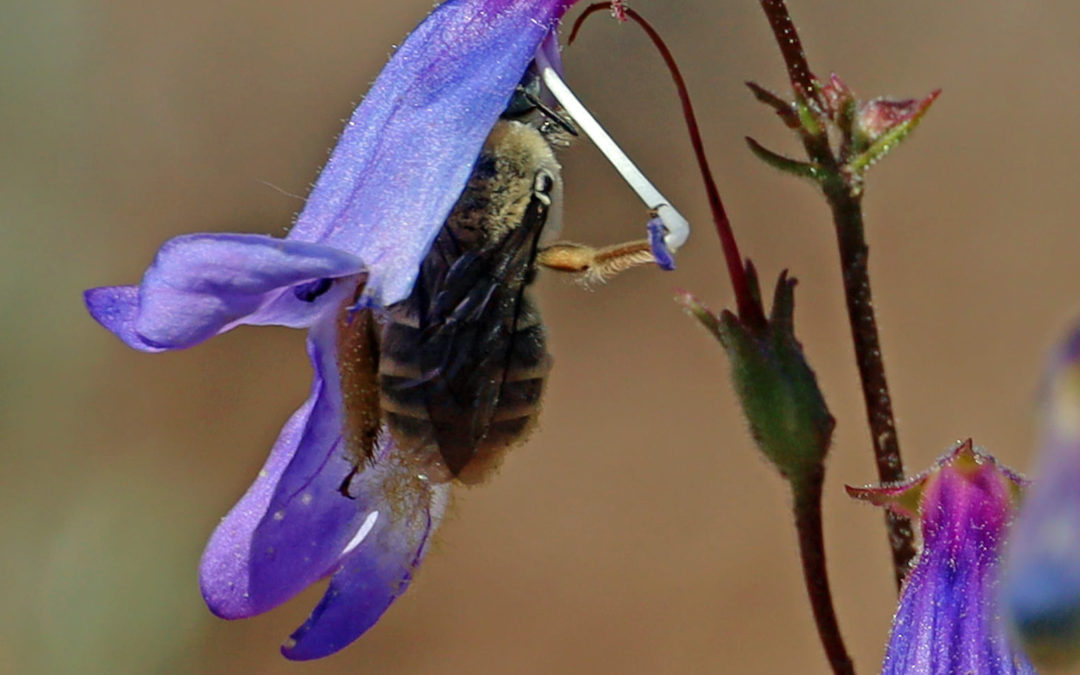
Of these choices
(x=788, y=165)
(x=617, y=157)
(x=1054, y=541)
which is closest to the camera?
(x=1054, y=541)

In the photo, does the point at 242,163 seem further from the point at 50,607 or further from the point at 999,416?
the point at 999,416

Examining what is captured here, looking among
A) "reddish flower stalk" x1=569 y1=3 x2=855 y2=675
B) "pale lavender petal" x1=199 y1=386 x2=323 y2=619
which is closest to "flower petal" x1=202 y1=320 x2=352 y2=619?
"pale lavender petal" x1=199 y1=386 x2=323 y2=619

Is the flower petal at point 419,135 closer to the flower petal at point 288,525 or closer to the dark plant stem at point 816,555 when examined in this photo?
the flower petal at point 288,525

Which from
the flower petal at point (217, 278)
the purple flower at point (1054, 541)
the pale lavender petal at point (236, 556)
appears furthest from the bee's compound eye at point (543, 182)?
the purple flower at point (1054, 541)

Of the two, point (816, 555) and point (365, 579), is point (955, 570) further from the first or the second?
point (365, 579)

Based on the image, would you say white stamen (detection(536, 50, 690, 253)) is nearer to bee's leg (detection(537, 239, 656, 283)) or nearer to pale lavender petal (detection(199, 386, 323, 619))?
bee's leg (detection(537, 239, 656, 283))

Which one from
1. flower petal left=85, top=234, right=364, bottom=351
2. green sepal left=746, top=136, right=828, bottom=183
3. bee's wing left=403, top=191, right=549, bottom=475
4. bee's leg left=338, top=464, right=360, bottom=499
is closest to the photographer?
flower petal left=85, top=234, right=364, bottom=351

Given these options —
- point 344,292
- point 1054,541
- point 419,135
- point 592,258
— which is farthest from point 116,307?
point 1054,541

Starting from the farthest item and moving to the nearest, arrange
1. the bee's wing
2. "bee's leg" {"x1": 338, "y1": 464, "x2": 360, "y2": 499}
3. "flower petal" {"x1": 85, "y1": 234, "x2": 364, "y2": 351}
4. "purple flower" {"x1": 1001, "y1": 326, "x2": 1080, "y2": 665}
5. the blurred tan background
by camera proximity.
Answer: the blurred tan background → "bee's leg" {"x1": 338, "y1": 464, "x2": 360, "y2": 499} → the bee's wing → "flower petal" {"x1": 85, "y1": 234, "x2": 364, "y2": 351} → "purple flower" {"x1": 1001, "y1": 326, "x2": 1080, "y2": 665}

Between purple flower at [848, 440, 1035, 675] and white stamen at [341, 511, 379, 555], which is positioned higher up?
purple flower at [848, 440, 1035, 675]
